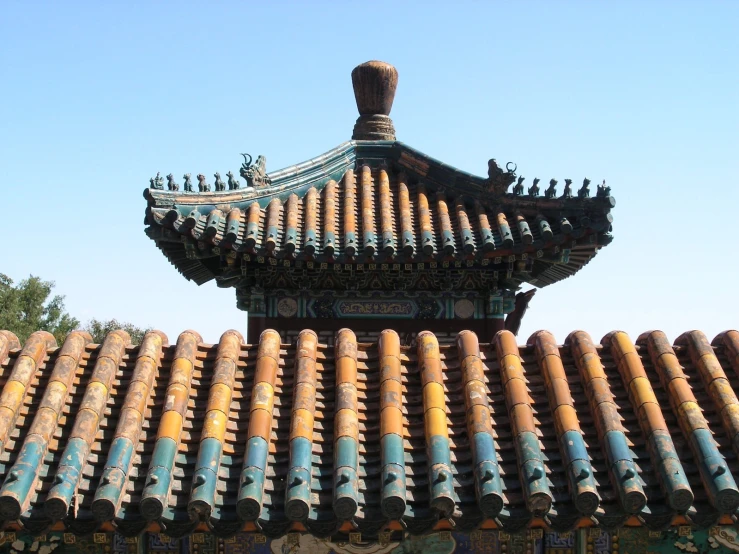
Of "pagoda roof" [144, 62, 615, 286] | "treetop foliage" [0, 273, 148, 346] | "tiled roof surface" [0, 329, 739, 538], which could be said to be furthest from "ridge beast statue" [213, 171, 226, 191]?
"treetop foliage" [0, 273, 148, 346]

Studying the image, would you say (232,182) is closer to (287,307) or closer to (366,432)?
(287,307)

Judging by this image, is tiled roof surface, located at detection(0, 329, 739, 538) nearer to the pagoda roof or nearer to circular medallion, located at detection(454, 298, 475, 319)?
the pagoda roof

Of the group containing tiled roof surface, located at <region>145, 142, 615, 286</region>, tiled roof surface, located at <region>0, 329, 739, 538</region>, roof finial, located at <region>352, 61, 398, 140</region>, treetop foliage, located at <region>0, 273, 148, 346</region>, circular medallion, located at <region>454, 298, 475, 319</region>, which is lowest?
tiled roof surface, located at <region>0, 329, 739, 538</region>

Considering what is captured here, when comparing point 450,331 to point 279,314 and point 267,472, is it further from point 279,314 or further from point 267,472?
point 267,472

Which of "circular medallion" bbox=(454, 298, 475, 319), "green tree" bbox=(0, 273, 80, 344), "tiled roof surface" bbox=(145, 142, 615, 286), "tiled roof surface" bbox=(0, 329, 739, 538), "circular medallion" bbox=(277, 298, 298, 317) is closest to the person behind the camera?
"tiled roof surface" bbox=(0, 329, 739, 538)

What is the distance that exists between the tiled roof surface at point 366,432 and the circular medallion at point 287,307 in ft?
15.0

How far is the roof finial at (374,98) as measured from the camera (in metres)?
13.1

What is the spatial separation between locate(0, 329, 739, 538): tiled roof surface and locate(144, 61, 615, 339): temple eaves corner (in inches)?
155

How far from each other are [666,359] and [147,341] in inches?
149

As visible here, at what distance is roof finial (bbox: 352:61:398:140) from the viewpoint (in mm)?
13133

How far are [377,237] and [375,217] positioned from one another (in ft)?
1.68

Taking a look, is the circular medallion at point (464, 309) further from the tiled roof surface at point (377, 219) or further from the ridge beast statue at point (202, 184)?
the ridge beast statue at point (202, 184)

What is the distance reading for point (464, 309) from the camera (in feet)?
39.4

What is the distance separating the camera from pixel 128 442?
604 cm
